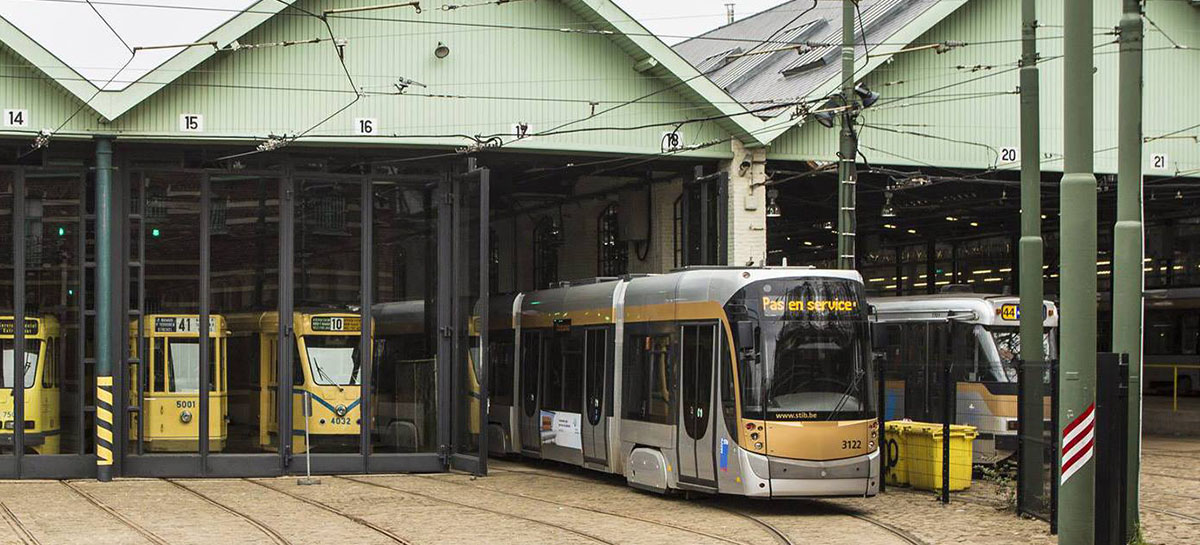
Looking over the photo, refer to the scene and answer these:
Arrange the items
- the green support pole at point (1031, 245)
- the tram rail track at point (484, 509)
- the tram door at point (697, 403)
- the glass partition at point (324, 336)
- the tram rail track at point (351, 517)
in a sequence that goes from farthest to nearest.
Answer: the glass partition at point (324, 336), the tram door at point (697, 403), the green support pole at point (1031, 245), the tram rail track at point (484, 509), the tram rail track at point (351, 517)

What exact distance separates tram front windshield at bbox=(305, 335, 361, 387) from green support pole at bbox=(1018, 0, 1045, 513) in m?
10.1

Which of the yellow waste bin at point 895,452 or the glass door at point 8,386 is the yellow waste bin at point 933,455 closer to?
the yellow waste bin at point 895,452

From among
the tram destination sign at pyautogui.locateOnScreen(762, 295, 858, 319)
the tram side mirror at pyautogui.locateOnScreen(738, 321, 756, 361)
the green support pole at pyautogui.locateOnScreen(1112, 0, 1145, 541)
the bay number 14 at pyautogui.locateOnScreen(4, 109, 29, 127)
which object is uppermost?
the bay number 14 at pyautogui.locateOnScreen(4, 109, 29, 127)

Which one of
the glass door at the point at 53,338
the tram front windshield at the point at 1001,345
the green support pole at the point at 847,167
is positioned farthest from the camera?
the tram front windshield at the point at 1001,345

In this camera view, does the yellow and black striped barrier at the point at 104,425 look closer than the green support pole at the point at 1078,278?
No

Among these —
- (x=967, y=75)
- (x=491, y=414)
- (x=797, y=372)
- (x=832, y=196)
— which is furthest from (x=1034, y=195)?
(x=832, y=196)

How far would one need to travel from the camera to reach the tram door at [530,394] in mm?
24703

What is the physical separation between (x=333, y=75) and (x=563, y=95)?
11.6ft

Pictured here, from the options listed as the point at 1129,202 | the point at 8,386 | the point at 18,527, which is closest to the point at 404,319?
the point at 8,386

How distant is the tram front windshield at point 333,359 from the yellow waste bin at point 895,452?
7.74 meters

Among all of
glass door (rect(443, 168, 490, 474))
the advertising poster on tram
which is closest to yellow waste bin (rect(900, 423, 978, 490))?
the advertising poster on tram

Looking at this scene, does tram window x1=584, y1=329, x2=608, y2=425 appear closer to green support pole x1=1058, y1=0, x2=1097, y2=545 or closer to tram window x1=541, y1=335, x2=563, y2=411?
tram window x1=541, y1=335, x2=563, y2=411

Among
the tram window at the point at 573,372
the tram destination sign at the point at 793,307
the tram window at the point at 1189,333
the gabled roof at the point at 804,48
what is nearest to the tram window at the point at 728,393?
the tram destination sign at the point at 793,307

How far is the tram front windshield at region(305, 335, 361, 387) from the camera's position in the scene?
2325cm
